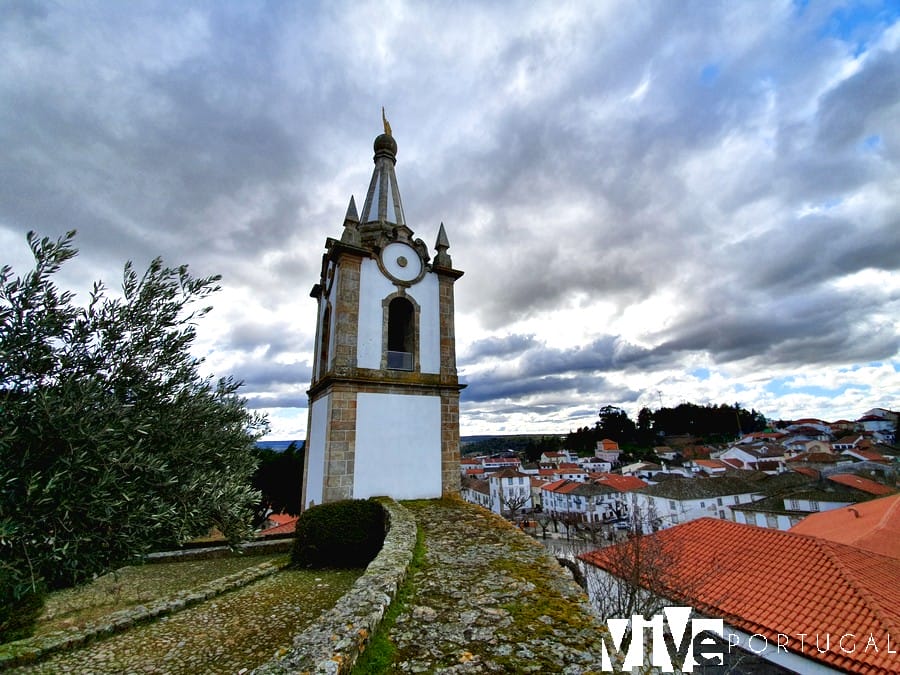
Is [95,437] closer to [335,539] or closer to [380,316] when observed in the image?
[335,539]

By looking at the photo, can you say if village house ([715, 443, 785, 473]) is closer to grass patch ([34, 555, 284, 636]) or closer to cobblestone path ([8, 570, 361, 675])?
grass patch ([34, 555, 284, 636])

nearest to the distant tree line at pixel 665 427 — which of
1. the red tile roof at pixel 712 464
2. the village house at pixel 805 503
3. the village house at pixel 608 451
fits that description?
the village house at pixel 608 451

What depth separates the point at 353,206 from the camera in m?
13.0

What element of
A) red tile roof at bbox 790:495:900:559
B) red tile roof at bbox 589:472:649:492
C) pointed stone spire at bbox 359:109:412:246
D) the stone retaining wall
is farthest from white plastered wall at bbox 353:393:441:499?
red tile roof at bbox 589:472:649:492

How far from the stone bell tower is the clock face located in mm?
35

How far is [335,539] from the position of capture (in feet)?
27.9

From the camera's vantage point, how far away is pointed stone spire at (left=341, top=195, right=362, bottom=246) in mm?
12281

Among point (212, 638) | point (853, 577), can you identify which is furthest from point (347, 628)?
point (853, 577)

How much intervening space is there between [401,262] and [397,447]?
20.1 feet

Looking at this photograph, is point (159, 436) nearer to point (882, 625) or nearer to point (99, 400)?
point (99, 400)

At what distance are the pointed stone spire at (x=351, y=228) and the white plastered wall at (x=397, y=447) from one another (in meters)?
4.97

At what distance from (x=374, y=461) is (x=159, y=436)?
572cm

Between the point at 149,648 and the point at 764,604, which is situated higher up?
the point at 149,648

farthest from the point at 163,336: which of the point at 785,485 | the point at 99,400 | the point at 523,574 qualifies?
the point at 785,485
